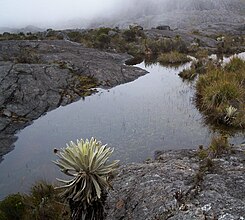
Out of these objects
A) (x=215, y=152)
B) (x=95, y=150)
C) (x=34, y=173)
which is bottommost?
(x=34, y=173)

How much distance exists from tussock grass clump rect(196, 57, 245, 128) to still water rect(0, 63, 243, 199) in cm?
60

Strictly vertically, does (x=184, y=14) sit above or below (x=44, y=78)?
below

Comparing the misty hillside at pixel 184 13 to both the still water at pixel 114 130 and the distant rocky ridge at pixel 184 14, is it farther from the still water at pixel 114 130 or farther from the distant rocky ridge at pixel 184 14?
the still water at pixel 114 130

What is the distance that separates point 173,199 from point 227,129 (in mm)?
7385

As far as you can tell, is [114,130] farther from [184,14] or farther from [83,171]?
[184,14]

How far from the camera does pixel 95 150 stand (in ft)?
18.1

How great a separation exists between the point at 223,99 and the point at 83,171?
10.4m

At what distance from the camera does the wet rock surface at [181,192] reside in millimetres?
5414

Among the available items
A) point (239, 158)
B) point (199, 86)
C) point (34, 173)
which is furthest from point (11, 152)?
point (199, 86)

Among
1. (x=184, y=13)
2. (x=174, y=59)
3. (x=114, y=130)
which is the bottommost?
(x=184, y=13)

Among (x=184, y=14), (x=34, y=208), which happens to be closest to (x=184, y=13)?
(x=184, y=14)

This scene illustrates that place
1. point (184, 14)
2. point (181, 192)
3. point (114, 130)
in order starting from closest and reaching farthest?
point (181, 192) → point (114, 130) → point (184, 14)

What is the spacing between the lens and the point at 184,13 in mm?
107438

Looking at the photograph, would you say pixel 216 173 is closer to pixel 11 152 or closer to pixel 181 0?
pixel 11 152
